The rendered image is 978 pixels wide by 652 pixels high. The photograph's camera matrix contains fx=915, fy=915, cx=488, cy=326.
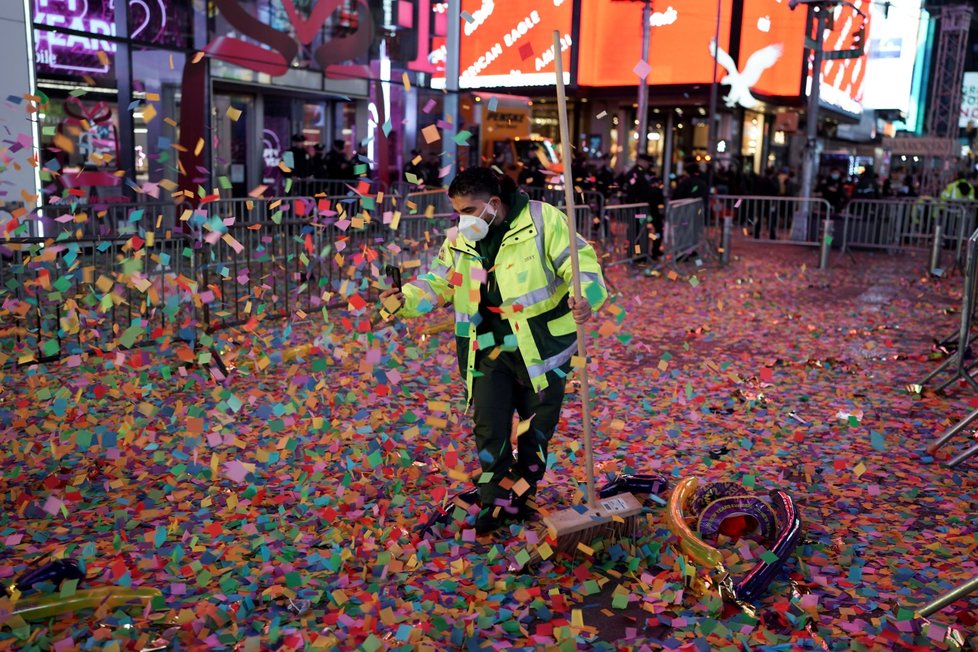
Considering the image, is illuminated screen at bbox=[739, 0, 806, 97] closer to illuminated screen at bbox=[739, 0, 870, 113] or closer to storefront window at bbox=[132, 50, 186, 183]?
illuminated screen at bbox=[739, 0, 870, 113]

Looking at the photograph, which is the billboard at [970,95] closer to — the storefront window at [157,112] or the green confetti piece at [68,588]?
the storefront window at [157,112]

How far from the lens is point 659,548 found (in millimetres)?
4680

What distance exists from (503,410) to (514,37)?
29.1 meters

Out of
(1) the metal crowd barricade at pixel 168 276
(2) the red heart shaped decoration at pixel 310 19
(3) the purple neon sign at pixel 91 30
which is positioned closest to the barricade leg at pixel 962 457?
(1) the metal crowd barricade at pixel 168 276

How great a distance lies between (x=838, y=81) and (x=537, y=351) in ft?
131

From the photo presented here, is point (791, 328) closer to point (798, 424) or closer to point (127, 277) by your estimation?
point (798, 424)

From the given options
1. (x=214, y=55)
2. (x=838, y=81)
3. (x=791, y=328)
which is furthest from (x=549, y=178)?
(x=838, y=81)

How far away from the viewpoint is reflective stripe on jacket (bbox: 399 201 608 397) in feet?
14.9

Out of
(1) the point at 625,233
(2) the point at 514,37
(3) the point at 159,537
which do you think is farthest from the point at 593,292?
(2) the point at 514,37

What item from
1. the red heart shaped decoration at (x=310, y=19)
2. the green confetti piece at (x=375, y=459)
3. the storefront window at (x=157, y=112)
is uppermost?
the red heart shaped decoration at (x=310, y=19)

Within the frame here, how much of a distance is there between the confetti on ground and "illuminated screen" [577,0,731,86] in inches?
870

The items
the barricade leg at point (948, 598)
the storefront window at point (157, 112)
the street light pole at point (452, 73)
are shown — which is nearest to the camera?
the barricade leg at point (948, 598)

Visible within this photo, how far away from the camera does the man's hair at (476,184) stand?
452 centimetres

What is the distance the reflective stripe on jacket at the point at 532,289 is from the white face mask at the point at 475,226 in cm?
11
